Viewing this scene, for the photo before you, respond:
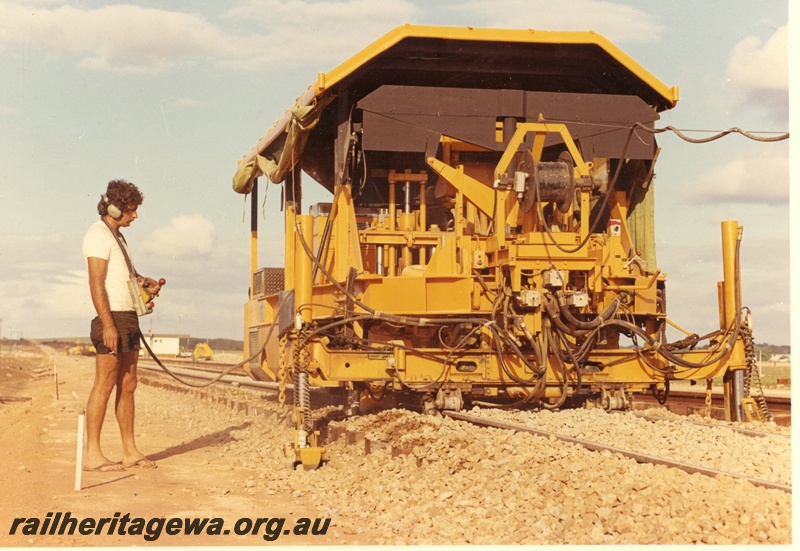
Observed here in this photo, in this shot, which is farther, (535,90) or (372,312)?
(535,90)

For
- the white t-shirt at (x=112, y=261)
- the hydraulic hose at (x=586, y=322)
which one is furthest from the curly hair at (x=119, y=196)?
the hydraulic hose at (x=586, y=322)

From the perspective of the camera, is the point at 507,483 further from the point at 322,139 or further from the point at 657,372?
the point at 322,139

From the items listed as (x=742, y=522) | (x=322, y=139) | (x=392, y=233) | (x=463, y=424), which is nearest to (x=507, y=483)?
(x=742, y=522)

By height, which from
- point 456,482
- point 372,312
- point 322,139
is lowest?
point 456,482

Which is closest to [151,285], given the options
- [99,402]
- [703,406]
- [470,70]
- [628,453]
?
[99,402]

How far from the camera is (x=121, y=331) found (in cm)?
837

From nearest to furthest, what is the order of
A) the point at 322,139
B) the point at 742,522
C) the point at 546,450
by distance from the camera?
the point at 742,522 → the point at 546,450 → the point at 322,139

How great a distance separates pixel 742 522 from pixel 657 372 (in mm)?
5720

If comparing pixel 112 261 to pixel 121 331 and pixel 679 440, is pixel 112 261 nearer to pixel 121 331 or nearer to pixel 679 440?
pixel 121 331

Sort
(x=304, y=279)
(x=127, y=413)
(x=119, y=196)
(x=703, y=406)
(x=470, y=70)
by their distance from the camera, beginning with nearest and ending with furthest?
(x=119, y=196) → (x=127, y=413) → (x=304, y=279) → (x=470, y=70) → (x=703, y=406)

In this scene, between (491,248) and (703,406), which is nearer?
(491,248)

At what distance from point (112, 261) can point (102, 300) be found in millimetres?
389

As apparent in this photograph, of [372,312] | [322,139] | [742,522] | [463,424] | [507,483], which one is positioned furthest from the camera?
[322,139]

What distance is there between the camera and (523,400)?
10.5m
